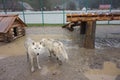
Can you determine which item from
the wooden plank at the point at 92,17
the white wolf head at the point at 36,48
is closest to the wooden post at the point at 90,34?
the wooden plank at the point at 92,17

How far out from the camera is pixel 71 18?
20.8ft

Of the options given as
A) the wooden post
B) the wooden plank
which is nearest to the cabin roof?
the wooden plank

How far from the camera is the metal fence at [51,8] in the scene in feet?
36.1

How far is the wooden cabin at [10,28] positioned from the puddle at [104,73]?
4168 millimetres

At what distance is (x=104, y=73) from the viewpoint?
4348mm

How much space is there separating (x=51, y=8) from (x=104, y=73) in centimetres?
777

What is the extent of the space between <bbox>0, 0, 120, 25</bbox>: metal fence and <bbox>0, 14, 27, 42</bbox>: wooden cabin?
325 centimetres

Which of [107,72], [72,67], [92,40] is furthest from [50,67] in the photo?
[92,40]

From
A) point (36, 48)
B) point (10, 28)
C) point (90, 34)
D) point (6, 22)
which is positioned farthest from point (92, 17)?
point (6, 22)

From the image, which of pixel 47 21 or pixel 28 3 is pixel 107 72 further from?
pixel 28 3

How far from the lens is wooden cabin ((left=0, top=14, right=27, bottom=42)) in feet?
23.9

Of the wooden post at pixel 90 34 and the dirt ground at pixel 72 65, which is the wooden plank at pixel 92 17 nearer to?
the wooden post at pixel 90 34

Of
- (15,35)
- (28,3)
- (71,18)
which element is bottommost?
(15,35)

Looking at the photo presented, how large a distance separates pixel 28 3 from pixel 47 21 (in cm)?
171
